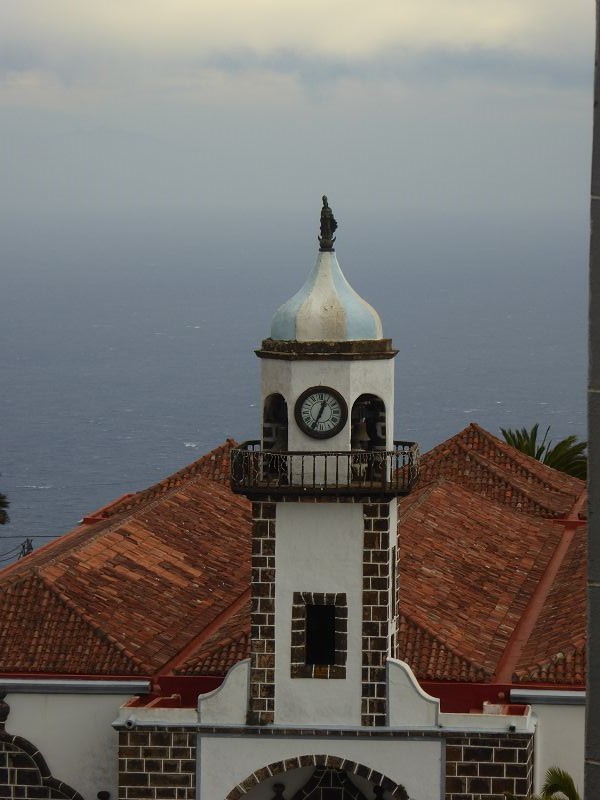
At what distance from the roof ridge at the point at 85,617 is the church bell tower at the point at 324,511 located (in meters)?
3.45

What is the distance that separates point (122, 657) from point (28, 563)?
34.0 feet

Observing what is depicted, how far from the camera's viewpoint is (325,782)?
131 ft

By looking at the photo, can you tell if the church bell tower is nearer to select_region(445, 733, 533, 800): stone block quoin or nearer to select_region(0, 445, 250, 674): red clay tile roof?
select_region(445, 733, 533, 800): stone block quoin

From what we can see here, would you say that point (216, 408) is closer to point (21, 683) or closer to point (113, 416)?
point (113, 416)

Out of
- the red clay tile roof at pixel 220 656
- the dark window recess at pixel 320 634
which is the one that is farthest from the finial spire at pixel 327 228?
the red clay tile roof at pixel 220 656

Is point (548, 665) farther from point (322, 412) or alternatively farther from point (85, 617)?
point (85, 617)

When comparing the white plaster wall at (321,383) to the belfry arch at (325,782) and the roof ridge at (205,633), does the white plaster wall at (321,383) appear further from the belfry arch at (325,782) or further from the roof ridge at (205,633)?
the roof ridge at (205,633)

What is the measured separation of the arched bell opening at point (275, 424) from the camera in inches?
1518

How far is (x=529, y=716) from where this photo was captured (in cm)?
3888

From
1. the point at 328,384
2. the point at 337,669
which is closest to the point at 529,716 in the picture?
the point at 337,669

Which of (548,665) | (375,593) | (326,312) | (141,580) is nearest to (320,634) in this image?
(375,593)

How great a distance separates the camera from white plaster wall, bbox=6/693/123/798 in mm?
40781

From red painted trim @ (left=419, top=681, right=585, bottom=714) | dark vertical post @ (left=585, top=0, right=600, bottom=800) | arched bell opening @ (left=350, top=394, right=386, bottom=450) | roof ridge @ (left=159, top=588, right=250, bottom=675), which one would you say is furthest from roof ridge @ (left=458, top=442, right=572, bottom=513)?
dark vertical post @ (left=585, top=0, right=600, bottom=800)

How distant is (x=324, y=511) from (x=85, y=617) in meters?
6.54
